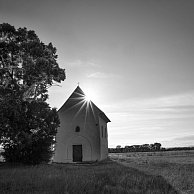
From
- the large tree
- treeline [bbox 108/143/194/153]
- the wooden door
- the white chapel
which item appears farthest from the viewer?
treeline [bbox 108/143/194/153]

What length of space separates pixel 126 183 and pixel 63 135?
77.2 feet

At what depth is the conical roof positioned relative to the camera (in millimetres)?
36031

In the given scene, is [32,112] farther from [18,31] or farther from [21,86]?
[18,31]

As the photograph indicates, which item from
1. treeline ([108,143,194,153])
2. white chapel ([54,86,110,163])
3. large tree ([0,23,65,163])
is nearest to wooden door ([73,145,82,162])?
white chapel ([54,86,110,163])

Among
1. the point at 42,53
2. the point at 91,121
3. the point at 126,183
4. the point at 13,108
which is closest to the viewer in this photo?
the point at 126,183

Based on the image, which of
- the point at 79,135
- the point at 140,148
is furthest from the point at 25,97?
the point at 140,148

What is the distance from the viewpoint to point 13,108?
22.9 m

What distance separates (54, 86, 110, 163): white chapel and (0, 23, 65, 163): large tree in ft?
30.1

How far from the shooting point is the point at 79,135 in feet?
116

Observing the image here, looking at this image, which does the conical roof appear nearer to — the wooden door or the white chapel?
the white chapel

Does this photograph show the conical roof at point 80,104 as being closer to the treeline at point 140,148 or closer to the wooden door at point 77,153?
the wooden door at point 77,153

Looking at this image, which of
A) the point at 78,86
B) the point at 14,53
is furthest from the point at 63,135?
the point at 14,53

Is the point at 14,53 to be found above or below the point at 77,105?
above

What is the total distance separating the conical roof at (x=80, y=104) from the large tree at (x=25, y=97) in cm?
1013
